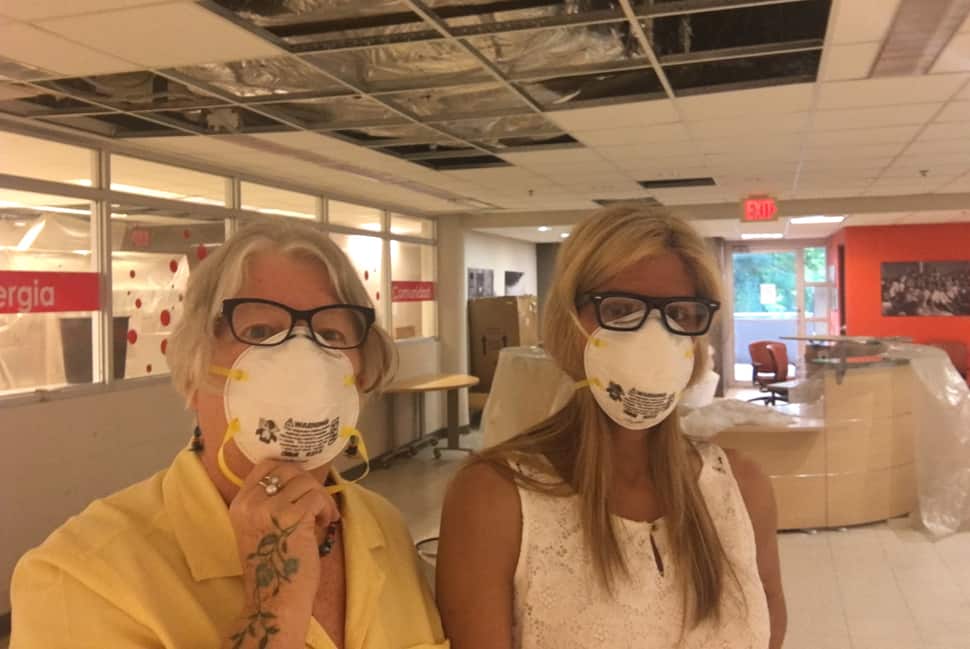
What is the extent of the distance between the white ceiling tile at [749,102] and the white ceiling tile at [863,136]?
2.80 ft

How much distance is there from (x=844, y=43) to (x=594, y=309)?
2629mm

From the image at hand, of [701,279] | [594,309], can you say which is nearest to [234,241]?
[594,309]

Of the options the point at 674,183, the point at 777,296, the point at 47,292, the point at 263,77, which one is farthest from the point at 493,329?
the point at 777,296

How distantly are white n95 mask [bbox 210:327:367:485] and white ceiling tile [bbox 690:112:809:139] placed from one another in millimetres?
4202

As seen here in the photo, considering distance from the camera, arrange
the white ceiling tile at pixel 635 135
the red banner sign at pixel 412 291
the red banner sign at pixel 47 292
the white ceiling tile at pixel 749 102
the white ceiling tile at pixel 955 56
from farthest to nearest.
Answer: the red banner sign at pixel 412 291 → the white ceiling tile at pixel 635 135 → the red banner sign at pixel 47 292 → the white ceiling tile at pixel 749 102 → the white ceiling tile at pixel 955 56

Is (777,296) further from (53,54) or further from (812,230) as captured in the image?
(53,54)

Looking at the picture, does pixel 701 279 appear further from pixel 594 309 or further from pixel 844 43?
pixel 844 43

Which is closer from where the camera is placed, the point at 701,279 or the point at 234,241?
the point at 234,241

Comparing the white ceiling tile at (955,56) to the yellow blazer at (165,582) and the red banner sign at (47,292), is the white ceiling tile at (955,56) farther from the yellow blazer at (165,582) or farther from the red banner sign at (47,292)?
the red banner sign at (47,292)

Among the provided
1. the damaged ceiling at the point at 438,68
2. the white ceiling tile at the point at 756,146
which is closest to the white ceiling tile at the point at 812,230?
the white ceiling tile at the point at 756,146

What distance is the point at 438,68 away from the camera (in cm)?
378

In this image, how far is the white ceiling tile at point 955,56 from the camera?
130 inches

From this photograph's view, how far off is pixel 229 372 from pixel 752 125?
4.51 meters

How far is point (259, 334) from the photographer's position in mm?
1089
